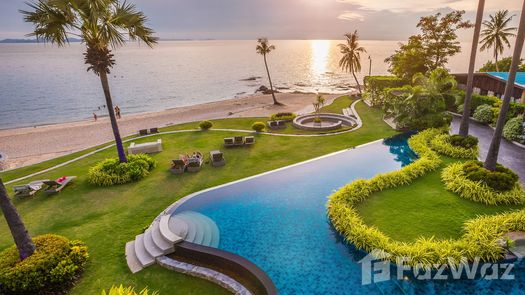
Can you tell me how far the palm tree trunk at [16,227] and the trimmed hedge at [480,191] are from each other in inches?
742

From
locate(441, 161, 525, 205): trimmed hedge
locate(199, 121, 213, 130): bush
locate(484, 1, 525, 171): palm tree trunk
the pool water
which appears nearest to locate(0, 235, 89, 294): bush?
the pool water

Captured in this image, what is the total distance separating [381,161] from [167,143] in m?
18.1

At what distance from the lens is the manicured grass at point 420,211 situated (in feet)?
37.8

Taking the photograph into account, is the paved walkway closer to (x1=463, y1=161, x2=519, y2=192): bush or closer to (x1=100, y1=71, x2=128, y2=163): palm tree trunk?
(x1=463, y1=161, x2=519, y2=192): bush

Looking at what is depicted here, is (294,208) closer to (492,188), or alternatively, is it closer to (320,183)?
(320,183)

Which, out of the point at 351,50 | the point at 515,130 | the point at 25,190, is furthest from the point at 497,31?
the point at 25,190

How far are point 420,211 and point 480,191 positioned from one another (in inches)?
140

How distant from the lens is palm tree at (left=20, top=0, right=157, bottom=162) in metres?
14.1

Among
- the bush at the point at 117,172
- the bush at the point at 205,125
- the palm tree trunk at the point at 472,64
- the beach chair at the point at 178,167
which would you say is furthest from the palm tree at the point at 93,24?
the palm tree trunk at the point at 472,64

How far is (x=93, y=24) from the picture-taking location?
14852 millimetres

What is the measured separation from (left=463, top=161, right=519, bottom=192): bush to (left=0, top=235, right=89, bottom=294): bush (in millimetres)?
18585

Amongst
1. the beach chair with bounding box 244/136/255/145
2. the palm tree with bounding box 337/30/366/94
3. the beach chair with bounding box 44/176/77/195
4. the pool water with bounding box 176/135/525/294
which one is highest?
the palm tree with bounding box 337/30/366/94

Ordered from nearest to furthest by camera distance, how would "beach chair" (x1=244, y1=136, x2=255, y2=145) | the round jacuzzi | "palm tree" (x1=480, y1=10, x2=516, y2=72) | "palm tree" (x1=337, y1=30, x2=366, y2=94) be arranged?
1. "beach chair" (x1=244, y1=136, x2=255, y2=145)
2. the round jacuzzi
3. "palm tree" (x1=480, y1=10, x2=516, y2=72)
4. "palm tree" (x1=337, y1=30, x2=366, y2=94)

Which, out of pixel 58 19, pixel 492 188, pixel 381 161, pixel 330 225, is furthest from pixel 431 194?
pixel 58 19
